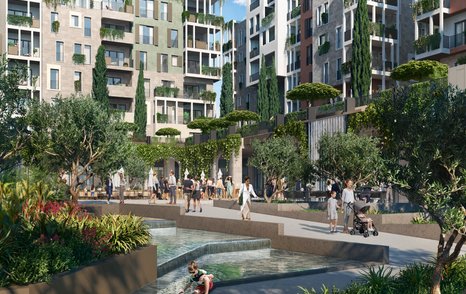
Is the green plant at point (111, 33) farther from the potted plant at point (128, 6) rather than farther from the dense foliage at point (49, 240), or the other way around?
the dense foliage at point (49, 240)

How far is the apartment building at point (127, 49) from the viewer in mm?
59531

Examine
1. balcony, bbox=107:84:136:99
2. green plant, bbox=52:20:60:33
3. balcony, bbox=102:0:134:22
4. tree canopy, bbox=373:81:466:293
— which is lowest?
tree canopy, bbox=373:81:466:293

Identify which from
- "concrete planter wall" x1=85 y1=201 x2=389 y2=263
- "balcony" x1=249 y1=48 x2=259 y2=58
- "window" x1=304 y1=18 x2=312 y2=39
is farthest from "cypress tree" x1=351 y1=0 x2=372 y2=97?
"balcony" x1=249 y1=48 x2=259 y2=58

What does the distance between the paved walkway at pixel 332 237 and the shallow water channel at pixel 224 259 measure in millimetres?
919

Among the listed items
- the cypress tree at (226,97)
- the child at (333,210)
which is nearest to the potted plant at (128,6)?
the cypress tree at (226,97)

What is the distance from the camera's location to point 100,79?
194 ft

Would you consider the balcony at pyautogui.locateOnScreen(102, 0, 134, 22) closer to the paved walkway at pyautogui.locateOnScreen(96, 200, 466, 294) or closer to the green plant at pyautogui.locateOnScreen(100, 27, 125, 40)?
the green plant at pyautogui.locateOnScreen(100, 27, 125, 40)

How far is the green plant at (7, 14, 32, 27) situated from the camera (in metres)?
57.3

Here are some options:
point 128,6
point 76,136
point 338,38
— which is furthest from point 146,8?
point 76,136

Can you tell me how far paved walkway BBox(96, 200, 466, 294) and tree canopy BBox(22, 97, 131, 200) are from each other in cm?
672

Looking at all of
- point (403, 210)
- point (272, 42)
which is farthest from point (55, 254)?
point (272, 42)

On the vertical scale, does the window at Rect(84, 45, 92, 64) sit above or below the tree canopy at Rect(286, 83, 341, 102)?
above

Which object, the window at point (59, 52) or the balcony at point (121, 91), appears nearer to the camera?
the window at point (59, 52)

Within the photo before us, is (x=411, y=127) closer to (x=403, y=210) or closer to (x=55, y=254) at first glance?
(x=55, y=254)
